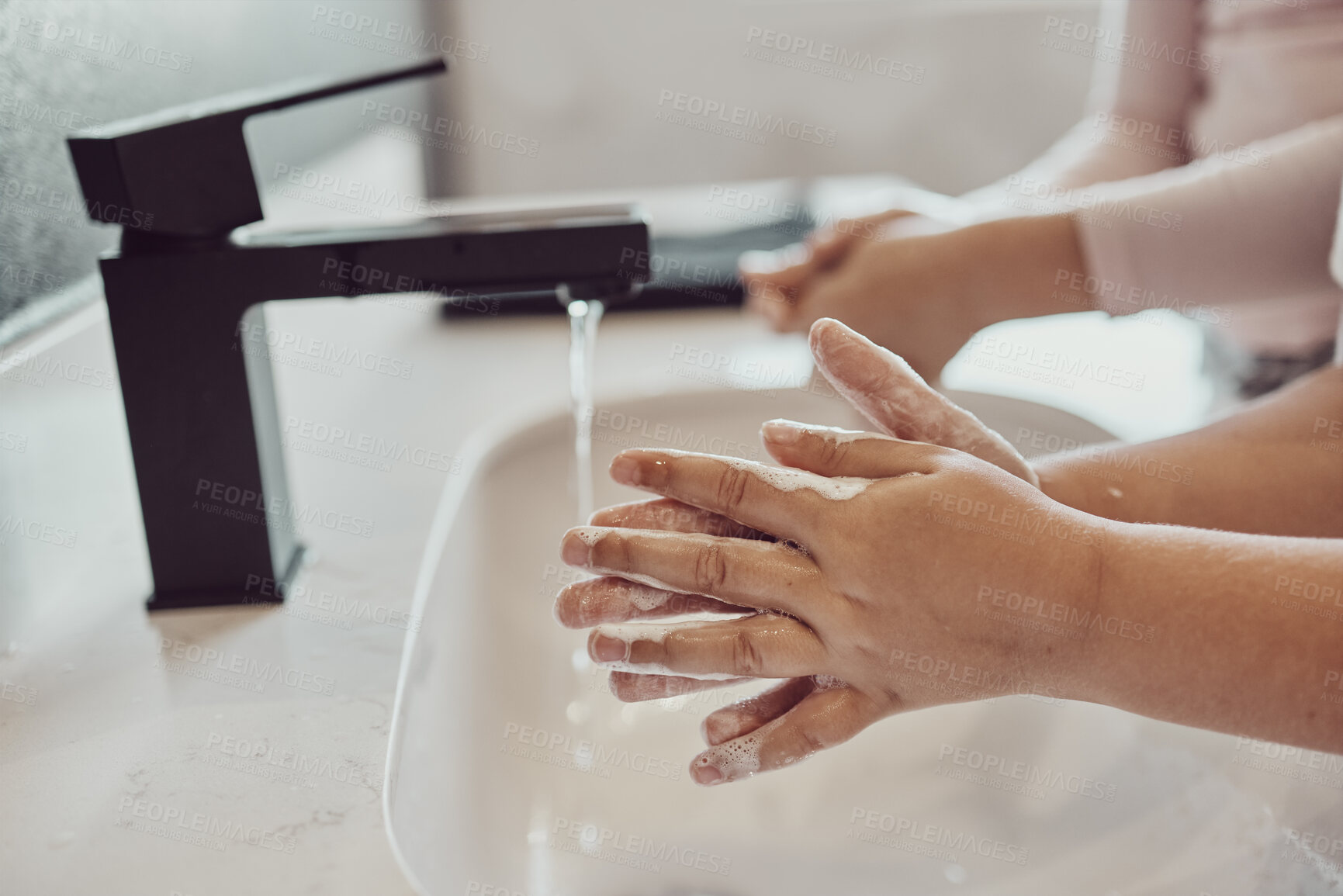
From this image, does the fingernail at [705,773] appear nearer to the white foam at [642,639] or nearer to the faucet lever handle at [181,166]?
the white foam at [642,639]

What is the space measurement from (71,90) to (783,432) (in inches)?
18.5

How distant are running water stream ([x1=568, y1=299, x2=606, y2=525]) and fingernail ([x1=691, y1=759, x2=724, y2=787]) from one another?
0.25 meters

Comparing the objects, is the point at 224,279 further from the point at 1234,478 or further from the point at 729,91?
the point at 729,91

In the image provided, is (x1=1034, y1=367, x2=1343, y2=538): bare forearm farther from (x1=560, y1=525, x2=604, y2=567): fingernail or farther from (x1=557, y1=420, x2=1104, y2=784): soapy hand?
(x1=560, y1=525, x2=604, y2=567): fingernail

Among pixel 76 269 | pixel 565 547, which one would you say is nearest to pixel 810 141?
pixel 76 269

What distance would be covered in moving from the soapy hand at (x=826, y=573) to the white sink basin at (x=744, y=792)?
0.38ft

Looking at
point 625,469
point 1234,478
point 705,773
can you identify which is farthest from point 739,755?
point 1234,478

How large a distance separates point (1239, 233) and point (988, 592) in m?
0.41

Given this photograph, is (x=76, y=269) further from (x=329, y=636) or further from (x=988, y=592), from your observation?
(x=988, y=592)

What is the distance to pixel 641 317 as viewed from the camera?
2.96ft

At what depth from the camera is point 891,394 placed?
37cm

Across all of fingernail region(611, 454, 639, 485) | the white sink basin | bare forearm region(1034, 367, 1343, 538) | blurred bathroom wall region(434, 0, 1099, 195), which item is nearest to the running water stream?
the white sink basin

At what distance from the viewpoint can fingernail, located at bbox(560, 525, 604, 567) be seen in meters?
0.35

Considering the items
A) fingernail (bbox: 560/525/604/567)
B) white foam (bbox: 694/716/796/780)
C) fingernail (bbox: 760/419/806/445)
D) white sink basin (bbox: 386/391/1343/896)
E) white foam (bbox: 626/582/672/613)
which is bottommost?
white sink basin (bbox: 386/391/1343/896)
